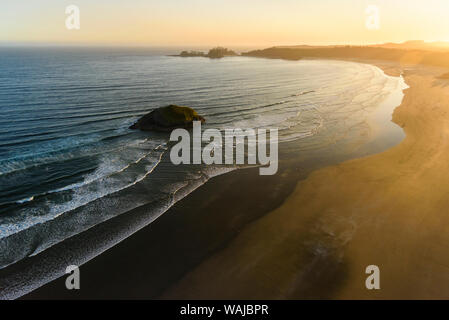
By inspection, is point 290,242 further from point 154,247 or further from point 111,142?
point 111,142

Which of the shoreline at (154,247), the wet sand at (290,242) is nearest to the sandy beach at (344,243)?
the wet sand at (290,242)

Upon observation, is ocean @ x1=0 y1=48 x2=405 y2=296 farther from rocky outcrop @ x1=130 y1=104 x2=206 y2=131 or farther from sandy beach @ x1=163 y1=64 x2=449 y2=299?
sandy beach @ x1=163 y1=64 x2=449 y2=299

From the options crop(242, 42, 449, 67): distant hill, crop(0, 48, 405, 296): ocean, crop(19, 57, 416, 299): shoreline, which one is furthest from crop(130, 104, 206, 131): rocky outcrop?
crop(242, 42, 449, 67): distant hill

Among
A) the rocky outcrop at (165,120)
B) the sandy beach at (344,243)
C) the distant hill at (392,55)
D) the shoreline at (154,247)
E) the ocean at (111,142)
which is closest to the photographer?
the shoreline at (154,247)

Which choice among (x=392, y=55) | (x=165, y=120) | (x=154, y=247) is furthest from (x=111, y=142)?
(x=392, y=55)

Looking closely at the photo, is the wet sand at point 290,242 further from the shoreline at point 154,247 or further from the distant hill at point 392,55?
the distant hill at point 392,55
